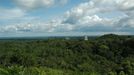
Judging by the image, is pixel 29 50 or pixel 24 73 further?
pixel 29 50

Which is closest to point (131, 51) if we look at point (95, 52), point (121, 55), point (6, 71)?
point (121, 55)

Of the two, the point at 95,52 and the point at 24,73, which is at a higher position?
the point at 24,73

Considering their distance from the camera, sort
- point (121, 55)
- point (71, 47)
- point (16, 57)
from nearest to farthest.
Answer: point (16, 57) < point (121, 55) < point (71, 47)

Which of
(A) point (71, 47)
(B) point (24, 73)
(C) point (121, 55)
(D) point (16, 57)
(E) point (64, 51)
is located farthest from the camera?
(A) point (71, 47)

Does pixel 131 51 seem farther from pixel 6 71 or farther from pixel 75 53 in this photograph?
pixel 6 71

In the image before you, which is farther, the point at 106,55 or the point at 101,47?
the point at 101,47

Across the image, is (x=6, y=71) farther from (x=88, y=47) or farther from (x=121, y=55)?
(x=88, y=47)

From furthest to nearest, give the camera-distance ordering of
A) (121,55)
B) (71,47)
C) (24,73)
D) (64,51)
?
(71,47) → (64,51) → (121,55) → (24,73)

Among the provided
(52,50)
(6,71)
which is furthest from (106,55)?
(6,71)

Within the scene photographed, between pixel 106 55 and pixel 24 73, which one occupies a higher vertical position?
pixel 24 73
